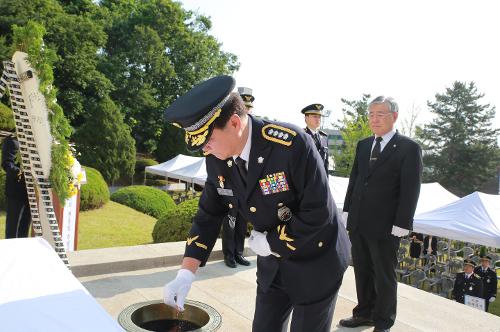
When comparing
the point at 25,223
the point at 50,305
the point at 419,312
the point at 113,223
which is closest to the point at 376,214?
the point at 419,312

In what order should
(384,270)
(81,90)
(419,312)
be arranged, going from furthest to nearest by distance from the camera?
(81,90), (419,312), (384,270)

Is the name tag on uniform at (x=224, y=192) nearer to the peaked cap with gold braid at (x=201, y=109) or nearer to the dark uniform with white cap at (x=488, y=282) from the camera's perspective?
the peaked cap with gold braid at (x=201, y=109)

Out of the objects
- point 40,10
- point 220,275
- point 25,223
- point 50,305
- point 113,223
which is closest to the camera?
point 50,305

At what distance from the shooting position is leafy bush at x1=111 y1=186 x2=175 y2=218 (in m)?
16.4

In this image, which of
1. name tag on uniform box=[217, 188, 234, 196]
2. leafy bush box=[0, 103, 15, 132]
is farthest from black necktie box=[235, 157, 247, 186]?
leafy bush box=[0, 103, 15, 132]

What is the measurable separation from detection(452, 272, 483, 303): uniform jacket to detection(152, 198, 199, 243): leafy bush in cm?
599

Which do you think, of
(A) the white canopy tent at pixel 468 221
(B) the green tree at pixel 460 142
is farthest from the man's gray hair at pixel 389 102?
(B) the green tree at pixel 460 142

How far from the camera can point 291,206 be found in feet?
7.35

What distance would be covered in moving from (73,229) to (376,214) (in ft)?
17.9

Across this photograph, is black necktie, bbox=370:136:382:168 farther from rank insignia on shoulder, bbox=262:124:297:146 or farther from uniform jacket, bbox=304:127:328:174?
rank insignia on shoulder, bbox=262:124:297:146

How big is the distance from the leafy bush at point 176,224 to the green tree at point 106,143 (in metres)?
17.6

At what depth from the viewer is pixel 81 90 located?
1136 inches

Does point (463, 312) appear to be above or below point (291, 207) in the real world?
below

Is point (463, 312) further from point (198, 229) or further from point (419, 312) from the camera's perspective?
point (198, 229)
